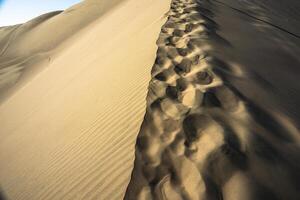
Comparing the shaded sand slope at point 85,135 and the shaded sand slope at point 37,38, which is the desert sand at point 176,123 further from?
the shaded sand slope at point 37,38

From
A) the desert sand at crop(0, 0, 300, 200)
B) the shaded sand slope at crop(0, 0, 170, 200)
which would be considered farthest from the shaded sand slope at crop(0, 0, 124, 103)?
the desert sand at crop(0, 0, 300, 200)

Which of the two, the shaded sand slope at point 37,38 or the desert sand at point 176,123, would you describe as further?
the shaded sand slope at point 37,38

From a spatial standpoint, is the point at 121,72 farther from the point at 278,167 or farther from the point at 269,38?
the point at 278,167

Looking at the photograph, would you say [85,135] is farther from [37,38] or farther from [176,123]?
[37,38]

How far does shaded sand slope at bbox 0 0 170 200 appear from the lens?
303cm

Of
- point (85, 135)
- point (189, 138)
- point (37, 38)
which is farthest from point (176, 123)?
point (37, 38)

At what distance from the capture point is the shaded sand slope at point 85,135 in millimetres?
3033

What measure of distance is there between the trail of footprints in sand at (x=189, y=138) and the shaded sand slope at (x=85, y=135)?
242 millimetres

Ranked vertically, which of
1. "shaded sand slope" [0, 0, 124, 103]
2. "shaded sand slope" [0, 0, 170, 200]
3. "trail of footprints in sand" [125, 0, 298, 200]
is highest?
"trail of footprints in sand" [125, 0, 298, 200]

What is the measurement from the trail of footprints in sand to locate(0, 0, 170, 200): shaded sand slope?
242 mm

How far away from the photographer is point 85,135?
3.75 meters

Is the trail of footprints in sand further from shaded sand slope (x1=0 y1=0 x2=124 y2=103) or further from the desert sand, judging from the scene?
shaded sand slope (x1=0 y1=0 x2=124 y2=103)

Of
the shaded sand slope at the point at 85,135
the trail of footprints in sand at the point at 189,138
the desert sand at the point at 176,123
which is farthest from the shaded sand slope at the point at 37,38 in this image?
the trail of footprints in sand at the point at 189,138

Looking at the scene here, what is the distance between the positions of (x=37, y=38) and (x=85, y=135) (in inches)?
669
